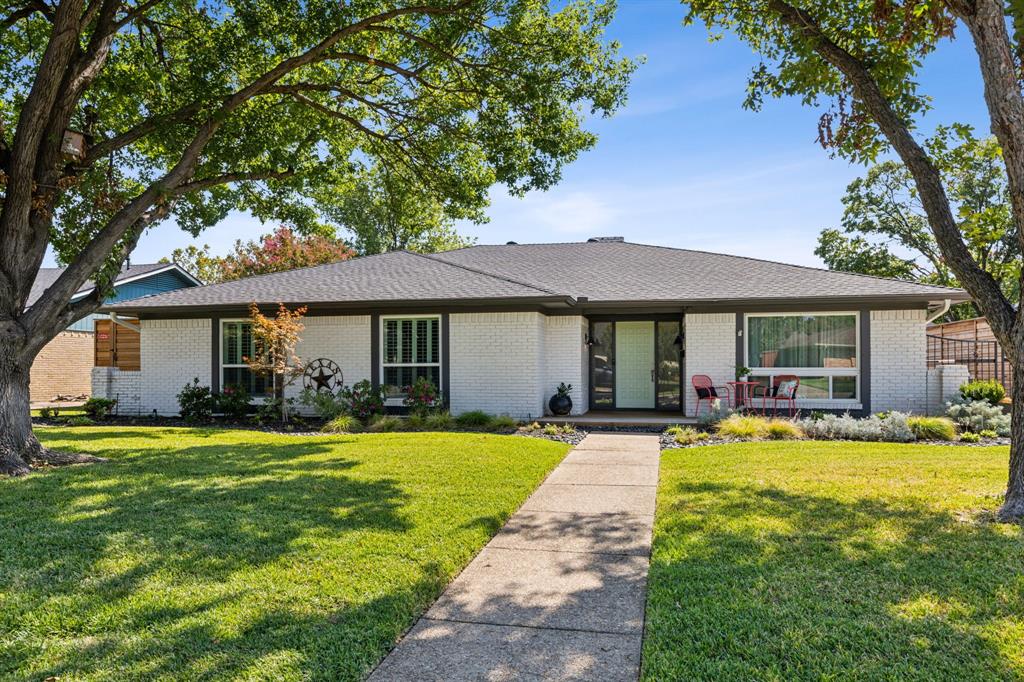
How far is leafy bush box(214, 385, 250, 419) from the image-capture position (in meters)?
14.0

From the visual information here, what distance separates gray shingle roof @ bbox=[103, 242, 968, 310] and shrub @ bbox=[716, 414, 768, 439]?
2.92m

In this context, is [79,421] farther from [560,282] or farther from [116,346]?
[560,282]

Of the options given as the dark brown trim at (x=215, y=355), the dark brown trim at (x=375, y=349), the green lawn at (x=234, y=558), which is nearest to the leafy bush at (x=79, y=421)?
the dark brown trim at (x=215, y=355)

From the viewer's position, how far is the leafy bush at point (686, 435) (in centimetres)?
1028

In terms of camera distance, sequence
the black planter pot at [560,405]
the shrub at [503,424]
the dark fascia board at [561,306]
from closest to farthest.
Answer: the shrub at [503,424] → the dark fascia board at [561,306] → the black planter pot at [560,405]

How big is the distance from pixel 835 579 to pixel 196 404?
13683mm

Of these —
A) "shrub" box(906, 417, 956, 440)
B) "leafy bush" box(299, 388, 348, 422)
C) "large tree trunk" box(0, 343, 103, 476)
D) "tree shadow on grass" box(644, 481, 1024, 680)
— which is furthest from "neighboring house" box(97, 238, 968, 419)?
"tree shadow on grass" box(644, 481, 1024, 680)

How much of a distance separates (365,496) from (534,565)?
238 centimetres

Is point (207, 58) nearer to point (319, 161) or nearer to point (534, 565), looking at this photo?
point (319, 161)

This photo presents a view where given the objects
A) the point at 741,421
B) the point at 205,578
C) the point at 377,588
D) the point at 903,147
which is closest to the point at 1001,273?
the point at 903,147

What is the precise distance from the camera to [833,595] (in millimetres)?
3752

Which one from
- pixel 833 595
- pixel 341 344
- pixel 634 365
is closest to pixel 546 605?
pixel 833 595

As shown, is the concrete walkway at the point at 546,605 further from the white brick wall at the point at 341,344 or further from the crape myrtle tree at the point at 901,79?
the white brick wall at the point at 341,344

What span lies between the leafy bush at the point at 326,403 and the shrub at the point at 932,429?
34.2 feet
